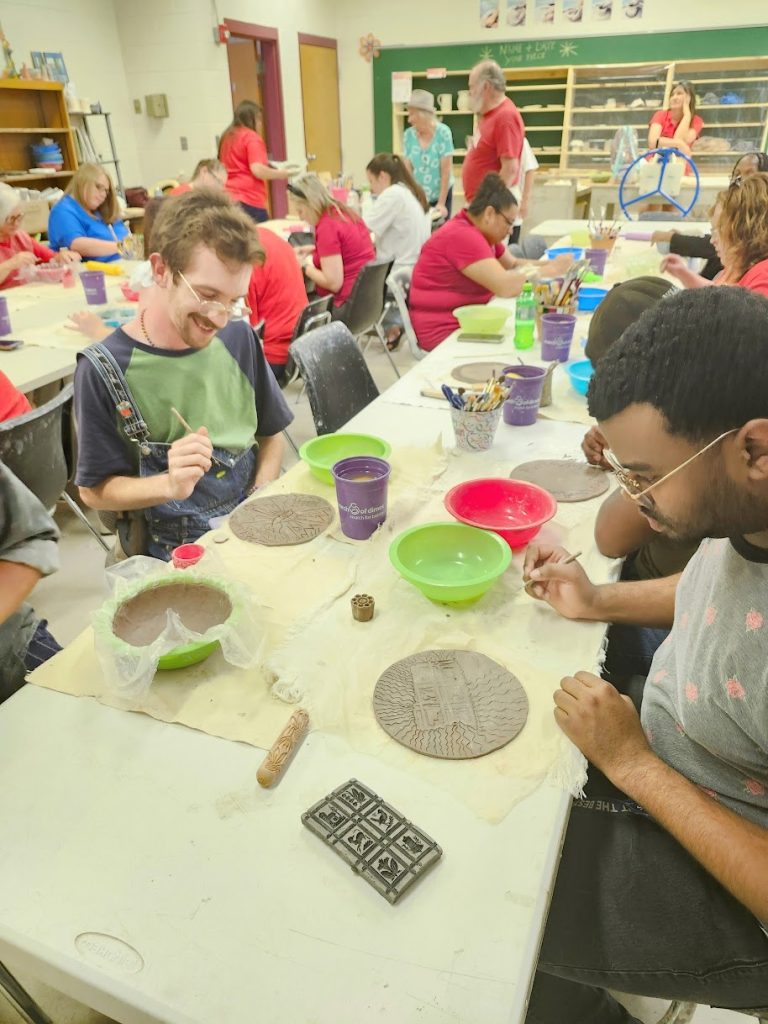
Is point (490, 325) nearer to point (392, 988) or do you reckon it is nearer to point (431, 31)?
point (392, 988)

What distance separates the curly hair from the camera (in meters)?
2.33

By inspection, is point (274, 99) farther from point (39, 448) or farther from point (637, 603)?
point (637, 603)

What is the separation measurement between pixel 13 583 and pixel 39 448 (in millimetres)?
807

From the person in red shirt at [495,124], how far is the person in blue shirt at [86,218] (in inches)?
96.6

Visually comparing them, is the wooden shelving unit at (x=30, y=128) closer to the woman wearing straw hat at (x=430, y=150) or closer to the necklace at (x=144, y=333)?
the woman wearing straw hat at (x=430, y=150)

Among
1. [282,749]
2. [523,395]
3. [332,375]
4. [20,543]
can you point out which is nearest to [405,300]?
[332,375]

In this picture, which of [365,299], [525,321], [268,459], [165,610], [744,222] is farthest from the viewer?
[365,299]

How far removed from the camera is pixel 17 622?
138cm

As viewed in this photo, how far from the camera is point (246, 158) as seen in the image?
5.55 m

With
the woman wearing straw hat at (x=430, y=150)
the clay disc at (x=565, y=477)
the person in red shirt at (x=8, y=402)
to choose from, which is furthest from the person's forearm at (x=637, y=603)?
the woman wearing straw hat at (x=430, y=150)

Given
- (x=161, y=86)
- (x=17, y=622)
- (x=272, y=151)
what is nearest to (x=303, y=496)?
(x=17, y=622)

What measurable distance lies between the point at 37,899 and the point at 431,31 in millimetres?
9764

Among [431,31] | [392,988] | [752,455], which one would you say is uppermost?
[431,31]

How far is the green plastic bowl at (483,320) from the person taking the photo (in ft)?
8.95
